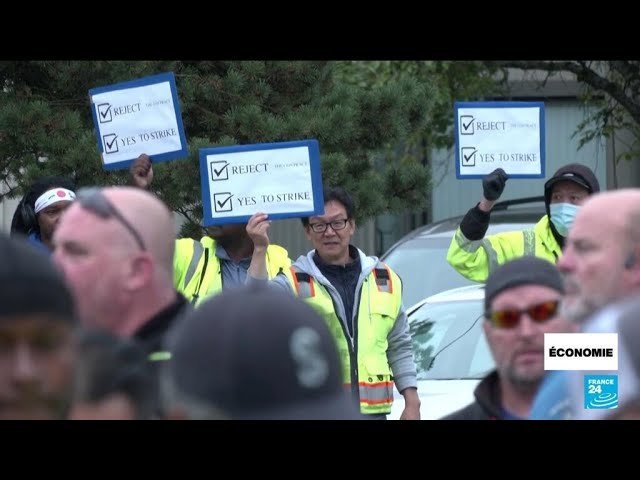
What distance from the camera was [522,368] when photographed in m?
3.24

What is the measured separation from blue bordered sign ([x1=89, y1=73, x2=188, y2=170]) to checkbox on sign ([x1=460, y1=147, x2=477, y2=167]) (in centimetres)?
126

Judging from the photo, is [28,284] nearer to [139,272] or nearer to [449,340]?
[139,272]

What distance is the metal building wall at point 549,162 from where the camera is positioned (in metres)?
16.4

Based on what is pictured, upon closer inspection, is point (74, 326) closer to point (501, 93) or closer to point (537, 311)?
point (537, 311)

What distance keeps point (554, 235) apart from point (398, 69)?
7477 millimetres

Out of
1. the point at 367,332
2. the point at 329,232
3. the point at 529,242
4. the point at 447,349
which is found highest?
the point at 329,232

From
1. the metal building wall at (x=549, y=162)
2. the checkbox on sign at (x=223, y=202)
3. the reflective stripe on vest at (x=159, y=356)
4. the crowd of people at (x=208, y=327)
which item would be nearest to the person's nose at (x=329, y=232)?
the checkbox on sign at (x=223, y=202)

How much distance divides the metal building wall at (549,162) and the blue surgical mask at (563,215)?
9.81m

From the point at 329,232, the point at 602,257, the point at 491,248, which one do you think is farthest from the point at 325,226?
the point at 602,257

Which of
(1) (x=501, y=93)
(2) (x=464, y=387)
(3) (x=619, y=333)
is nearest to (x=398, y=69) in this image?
(1) (x=501, y=93)

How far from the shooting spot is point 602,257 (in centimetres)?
291

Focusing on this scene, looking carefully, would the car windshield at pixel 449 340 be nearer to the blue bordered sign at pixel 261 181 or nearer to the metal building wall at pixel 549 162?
the blue bordered sign at pixel 261 181

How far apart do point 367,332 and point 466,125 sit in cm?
112

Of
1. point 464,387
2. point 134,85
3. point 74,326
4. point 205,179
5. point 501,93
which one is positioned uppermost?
point 501,93
